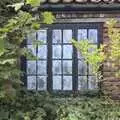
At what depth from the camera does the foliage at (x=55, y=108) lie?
32.6 feet

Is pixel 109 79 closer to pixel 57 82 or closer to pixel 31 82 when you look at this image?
pixel 57 82

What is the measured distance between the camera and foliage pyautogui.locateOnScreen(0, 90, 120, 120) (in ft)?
32.6

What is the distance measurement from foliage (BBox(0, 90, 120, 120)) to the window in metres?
0.60

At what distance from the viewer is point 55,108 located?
10.4 metres

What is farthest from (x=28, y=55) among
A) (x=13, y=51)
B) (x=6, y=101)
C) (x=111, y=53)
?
(x=111, y=53)

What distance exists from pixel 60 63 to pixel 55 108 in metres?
1.36

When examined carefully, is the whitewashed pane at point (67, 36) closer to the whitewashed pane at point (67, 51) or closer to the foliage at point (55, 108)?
the whitewashed pane at point (67, 51)

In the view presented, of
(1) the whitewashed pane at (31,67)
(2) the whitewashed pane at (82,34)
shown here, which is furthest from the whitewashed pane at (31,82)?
(2) the whitewashed pane at (82,34)

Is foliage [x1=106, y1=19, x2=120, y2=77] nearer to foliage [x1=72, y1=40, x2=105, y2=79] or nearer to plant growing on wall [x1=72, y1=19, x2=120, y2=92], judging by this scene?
plant growing on wall [x1=72, y1=19, x2=120, y2=92]

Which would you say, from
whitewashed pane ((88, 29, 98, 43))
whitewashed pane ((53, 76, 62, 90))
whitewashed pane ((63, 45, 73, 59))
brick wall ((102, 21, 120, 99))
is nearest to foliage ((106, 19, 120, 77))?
brick wall ((102, 21, 120, 99))

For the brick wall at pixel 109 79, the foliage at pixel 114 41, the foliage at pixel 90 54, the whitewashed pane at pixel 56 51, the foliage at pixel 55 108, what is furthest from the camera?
the whitewashed pane at pixel 56 51

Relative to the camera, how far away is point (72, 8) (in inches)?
436

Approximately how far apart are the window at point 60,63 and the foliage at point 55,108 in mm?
596

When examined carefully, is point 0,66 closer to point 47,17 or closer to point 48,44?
point 47,17
